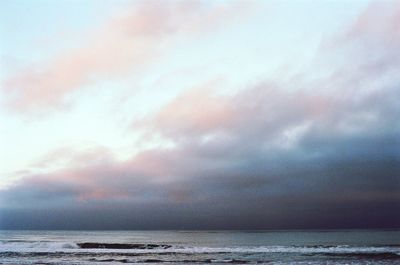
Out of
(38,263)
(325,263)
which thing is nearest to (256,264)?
(325,263)

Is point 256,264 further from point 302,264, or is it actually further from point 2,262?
point 2,262

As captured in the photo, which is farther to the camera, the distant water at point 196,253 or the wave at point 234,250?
the wave at point 234,250

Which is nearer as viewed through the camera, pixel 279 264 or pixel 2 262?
pixel 279 264

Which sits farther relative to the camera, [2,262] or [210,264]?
[2,262]

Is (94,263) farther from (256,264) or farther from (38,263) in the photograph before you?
(256,264)

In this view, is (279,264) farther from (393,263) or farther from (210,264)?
(393,263)

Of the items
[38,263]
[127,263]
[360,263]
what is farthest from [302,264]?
[38,263]

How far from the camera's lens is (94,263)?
27.2 meters

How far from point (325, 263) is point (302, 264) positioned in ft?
5.45

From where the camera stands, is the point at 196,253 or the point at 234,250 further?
the point at 234,250

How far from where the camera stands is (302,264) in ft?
86.6

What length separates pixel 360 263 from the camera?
27.0 meters

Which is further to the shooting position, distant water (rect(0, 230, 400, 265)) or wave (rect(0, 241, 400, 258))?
wave (rect(0, 241, 400, 258))

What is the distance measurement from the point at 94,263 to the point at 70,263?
5.35 ft
